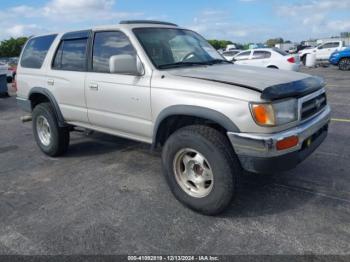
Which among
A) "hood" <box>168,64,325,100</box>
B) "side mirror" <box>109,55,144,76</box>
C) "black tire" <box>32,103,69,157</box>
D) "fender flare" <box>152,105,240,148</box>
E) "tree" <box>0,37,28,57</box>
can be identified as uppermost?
"tree" <box>0,37,28,57</box>

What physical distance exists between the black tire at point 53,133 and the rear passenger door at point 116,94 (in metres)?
0.91

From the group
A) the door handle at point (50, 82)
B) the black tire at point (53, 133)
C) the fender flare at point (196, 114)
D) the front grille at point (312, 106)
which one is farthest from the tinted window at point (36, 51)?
the front grille at point (312, 106)

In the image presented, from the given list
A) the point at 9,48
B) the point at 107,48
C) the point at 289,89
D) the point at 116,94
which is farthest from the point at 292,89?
the point at 9,48

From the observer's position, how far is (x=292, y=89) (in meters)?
3.19

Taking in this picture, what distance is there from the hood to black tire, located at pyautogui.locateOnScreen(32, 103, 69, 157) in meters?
2.34

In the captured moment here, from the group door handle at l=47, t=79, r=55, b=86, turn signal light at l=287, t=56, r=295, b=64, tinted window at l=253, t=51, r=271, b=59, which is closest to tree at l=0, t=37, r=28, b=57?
tinted window at l=253, t=51, r=271, b=59

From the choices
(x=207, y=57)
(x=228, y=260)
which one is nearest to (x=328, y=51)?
(x=207, y=57)

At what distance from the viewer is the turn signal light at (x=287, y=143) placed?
3006 mm

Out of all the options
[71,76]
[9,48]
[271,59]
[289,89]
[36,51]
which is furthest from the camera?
[9,48]

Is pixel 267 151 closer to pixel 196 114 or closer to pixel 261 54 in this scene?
pixel 196 114

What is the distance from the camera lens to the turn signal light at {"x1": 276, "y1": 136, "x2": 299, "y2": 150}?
3.01 m

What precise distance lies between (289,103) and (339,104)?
6868mm

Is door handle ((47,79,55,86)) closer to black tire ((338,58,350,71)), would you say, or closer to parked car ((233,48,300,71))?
parked car ((233,48,300,71))

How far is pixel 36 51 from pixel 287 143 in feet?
14.0
